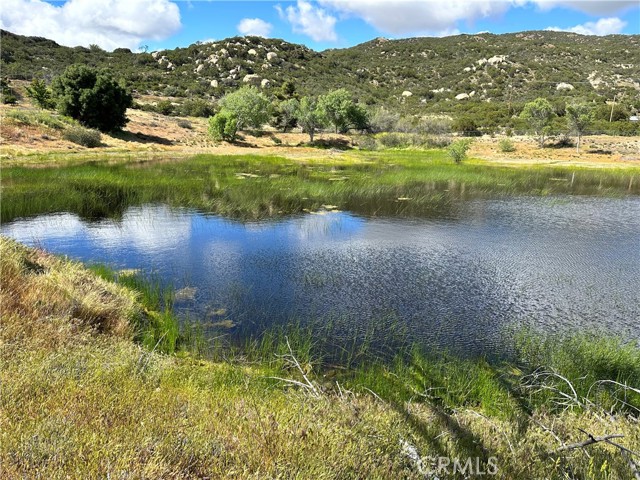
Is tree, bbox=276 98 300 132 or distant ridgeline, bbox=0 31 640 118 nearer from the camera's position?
tree, bbox=276 98 300 132

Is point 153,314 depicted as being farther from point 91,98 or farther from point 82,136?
point 91,98

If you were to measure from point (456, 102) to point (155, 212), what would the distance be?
90.6m

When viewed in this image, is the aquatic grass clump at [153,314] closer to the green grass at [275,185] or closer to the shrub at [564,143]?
the green grass at [275,185]

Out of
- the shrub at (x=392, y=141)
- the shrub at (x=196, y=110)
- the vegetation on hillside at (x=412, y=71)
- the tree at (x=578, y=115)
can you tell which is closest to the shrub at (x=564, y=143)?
the tree at (x=578, y=115)

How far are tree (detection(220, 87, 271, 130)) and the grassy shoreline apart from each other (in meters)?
51.3

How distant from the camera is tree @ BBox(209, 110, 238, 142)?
52875 millimetres

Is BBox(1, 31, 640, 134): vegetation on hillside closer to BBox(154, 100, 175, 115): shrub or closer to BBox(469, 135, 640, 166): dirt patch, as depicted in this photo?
BBox(154, 100, 175, 115): shrub

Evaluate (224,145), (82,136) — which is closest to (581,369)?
(82,136)

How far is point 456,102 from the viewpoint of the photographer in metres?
97.0

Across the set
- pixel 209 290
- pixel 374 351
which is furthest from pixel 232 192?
pixel 374 351

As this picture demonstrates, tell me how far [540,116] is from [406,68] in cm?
7298

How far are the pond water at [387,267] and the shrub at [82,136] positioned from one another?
26241 millimetres
